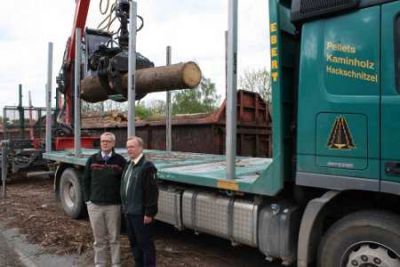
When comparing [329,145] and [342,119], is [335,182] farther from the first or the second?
[342,119]

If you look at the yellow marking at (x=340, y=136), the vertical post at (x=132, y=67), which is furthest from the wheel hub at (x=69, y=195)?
the yellow marking at (x=340, y=136)

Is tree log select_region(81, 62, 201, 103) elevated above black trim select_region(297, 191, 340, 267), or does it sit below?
above

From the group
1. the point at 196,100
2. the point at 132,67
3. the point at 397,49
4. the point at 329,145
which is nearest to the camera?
the point at 397,49

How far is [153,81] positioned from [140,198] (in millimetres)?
2038

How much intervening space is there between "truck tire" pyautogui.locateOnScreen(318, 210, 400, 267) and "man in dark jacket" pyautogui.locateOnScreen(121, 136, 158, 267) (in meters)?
1.60

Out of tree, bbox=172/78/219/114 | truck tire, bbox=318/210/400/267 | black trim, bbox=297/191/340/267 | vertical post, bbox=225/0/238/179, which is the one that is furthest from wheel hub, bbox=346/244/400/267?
tree, bbox=172/78/219/114

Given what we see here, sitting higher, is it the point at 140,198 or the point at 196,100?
the point at 196,100

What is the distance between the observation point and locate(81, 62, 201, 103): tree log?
5562mm

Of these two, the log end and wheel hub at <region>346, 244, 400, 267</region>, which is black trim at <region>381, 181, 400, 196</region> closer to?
wheel hub at <region>346, 244, 400, 267</region>

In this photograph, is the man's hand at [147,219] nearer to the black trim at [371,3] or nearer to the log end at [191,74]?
the log end at [191,74]

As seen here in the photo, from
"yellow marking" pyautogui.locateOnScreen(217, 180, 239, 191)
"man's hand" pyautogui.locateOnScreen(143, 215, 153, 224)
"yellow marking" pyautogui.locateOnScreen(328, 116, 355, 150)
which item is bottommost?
"man's hand" pyautogui.locateOnScreen(143, 215, 153, 224)

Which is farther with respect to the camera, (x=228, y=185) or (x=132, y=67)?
(x=132, y=67)

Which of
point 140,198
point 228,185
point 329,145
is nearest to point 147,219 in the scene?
point 140,198

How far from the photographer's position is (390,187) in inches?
137
